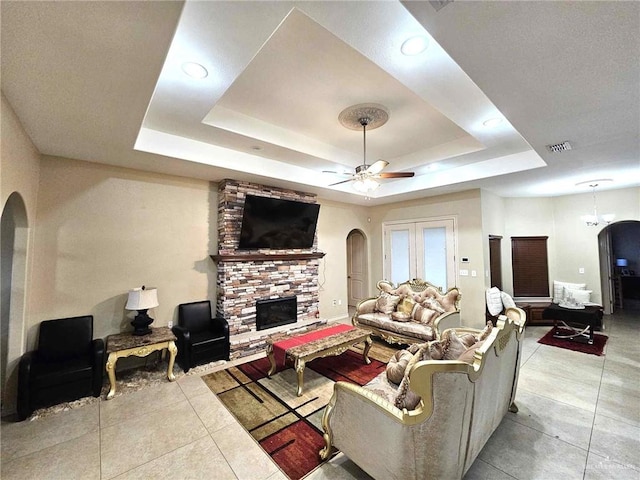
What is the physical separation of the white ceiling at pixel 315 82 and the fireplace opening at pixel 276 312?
91.7 inches

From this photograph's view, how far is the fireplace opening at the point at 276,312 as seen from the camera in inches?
193

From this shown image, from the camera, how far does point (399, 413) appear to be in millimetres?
1694

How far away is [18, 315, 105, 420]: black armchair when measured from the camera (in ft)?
8.98

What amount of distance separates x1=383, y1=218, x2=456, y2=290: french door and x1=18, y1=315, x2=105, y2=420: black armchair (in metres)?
5.83

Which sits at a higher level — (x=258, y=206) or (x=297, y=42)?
(x=297, y=42)

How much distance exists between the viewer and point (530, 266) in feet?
21.6

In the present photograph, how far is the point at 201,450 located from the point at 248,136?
136 inches

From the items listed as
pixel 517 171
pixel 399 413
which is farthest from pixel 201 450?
pixel 517 171

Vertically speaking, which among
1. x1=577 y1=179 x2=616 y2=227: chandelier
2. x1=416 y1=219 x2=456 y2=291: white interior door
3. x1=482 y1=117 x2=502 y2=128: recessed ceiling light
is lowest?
x1=416 y1=219 x2=456 y2=291: white interior door

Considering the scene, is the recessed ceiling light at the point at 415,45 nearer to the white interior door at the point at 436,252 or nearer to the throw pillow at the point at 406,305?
the throw pillow at the point at 406,305

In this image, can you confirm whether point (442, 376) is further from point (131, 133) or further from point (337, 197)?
point (337, 197)

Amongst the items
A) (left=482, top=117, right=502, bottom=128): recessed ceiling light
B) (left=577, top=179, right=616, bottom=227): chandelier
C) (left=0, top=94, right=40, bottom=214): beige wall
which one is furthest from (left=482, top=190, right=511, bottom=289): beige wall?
(left=0, top=94, right=40, bottom=214): beige wall

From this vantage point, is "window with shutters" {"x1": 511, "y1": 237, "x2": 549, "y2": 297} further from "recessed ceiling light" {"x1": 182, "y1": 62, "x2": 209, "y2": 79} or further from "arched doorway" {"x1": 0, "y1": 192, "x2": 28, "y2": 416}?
"arched doorway" {"x1": 0, "y1": 192, "x2": 28, "y2": 416}

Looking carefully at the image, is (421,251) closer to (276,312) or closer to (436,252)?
(436,252)
